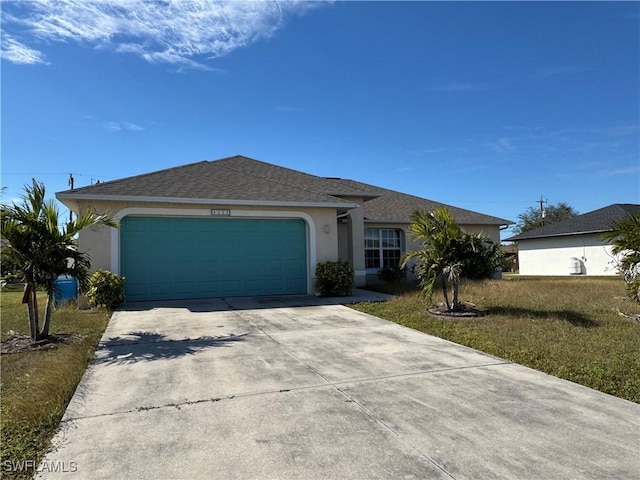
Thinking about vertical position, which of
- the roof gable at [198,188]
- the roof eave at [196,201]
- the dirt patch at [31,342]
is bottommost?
the dirt patch at [31,342]

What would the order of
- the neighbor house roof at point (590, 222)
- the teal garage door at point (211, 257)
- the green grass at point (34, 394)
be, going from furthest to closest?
the neighbor house roof at point (590, 222) < the teal garage door at point (211, 257) < the green grass at point (34, 394)

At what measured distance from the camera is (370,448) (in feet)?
10.7

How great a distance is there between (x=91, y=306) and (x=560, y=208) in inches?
2311

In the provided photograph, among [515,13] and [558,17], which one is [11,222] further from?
[558,17]

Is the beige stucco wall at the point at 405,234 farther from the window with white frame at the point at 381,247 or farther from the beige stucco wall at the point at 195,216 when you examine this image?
the beige stucco wall at the point at 195,216

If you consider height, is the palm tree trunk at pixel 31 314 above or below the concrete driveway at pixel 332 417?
above

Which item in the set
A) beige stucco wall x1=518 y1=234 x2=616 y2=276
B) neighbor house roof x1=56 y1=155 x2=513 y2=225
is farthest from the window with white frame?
beige stucco wall x1=518 y1=234 x2=616 y2=276

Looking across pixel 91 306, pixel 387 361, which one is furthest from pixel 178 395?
pixel 91 306

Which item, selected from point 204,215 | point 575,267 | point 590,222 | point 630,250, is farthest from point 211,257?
point 590,222

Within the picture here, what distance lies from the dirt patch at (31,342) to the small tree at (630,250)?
34.3 ft

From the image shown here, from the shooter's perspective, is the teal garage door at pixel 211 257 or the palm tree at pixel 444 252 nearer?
the palm tree at pixel 444 252

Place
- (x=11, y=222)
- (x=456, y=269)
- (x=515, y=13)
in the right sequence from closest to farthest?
1. (x=11, y=222)
2. (x=456, y=269)
3. (x=515, y=13)

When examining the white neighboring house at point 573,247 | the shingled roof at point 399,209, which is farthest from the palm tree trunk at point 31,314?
the white neighboring house at point 573,247

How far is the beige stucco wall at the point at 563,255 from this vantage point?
2423cm
